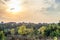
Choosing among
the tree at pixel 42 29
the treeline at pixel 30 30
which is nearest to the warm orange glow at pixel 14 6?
the treeline at pixel 30 30

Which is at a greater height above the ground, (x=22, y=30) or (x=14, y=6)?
(x=14, y=6)

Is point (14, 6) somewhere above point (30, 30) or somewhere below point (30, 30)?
above

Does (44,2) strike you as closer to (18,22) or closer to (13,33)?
(18,22)

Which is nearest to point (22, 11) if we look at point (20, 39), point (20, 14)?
point (20, 14)

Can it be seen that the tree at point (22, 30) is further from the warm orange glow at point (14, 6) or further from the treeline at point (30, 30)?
the warm orange glow at point (14, 6)

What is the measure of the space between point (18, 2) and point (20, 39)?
0.56 metres

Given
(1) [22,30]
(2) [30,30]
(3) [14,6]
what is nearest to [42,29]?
(2) [30,30]

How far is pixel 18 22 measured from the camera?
98.6 inches

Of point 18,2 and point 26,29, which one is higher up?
point 18,2

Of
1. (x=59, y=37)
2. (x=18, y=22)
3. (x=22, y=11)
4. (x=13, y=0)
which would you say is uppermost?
(x=13, y=0)

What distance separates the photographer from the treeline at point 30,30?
2467 millimetres

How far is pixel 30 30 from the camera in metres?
2.50

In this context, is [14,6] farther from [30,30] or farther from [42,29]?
[42,29]

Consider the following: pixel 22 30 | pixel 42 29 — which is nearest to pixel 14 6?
pixel 22 30
